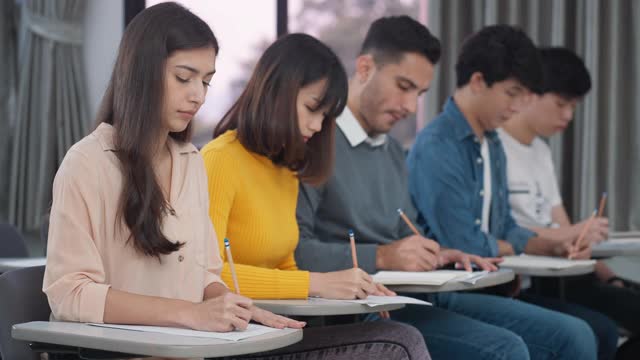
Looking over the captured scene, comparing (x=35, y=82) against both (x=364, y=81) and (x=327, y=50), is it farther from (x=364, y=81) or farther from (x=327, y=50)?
(x=327, y=50)

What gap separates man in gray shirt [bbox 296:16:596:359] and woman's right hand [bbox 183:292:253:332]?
830 mm

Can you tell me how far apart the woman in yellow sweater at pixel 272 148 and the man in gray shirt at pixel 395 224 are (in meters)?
0.17

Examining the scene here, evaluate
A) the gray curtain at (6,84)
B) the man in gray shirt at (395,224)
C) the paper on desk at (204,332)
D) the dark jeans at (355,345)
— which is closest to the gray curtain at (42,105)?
the gray curtain at (6,84)

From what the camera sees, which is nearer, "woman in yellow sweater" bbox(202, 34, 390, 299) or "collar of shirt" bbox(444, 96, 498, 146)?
"woman in yellow sweater" bbox(202, 34, 390, 299)

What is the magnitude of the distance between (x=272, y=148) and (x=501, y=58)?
51.1 inches

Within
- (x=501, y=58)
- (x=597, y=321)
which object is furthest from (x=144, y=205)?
(x=597, y=321)

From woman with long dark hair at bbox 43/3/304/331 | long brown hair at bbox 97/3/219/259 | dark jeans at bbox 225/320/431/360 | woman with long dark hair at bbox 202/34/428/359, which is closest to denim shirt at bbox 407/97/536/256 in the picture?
woman with long dark hair at bbox 202/34/428/359

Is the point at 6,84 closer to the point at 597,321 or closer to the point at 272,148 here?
the point at 272,148

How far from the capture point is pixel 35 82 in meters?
4.18

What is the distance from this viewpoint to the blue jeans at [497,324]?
2570mm

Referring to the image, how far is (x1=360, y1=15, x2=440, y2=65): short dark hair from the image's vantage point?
2.96 metres

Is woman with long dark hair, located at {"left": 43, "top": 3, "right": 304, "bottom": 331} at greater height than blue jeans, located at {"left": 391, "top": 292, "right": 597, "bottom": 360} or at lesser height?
greater

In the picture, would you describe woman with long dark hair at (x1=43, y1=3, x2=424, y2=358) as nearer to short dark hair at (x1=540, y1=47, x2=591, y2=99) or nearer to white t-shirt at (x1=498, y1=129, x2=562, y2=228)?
white t-shirt at (x1=498, y1=129, x2=562, y2=228)

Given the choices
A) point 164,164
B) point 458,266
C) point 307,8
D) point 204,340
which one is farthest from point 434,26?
point 204,340
